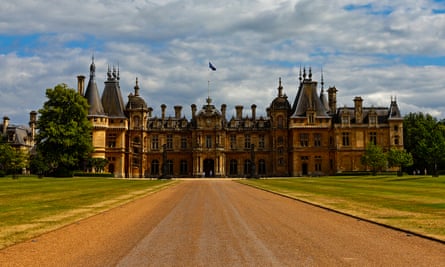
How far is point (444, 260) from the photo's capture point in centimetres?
958

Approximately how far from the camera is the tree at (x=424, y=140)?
5688 cm

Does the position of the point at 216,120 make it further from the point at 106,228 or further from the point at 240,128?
→ the point at 106,228

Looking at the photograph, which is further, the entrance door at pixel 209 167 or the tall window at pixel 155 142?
the tall window at pixel 155 142

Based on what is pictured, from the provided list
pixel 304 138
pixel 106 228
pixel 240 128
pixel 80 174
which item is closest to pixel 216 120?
pixel 240 128

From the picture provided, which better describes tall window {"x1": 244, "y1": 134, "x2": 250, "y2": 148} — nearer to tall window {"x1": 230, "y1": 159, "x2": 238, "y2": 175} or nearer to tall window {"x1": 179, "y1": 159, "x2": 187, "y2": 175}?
tall window {"x1": 230, "y1": 159, "x2": 238, "y2": 175}

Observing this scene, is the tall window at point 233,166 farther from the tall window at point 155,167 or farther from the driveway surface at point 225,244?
the driveway surface at point 225,244

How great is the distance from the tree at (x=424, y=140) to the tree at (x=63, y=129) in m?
40.9

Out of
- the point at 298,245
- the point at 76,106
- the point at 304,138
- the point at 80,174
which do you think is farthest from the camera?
the point at 304,138

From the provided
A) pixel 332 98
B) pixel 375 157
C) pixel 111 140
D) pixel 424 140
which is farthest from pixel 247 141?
pixel 424 140

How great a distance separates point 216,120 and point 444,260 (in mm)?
76114

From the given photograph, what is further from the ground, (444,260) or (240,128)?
(240,128)

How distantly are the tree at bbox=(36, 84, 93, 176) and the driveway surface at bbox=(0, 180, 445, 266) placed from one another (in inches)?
1845

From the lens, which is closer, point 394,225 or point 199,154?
point 394,225

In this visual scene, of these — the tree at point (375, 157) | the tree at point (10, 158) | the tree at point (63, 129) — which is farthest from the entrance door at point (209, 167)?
the tree at point (10, 158)
